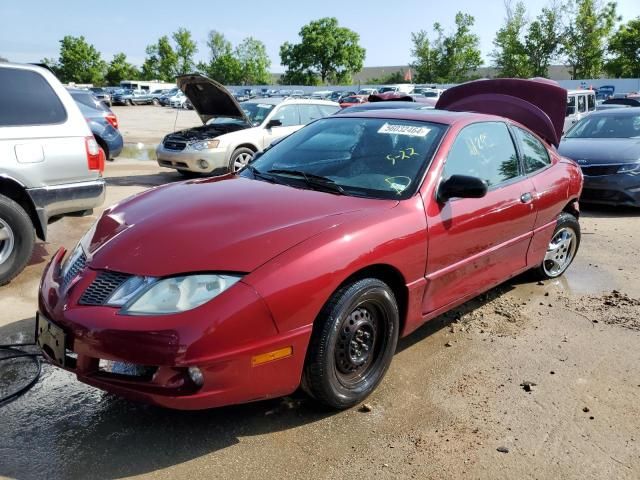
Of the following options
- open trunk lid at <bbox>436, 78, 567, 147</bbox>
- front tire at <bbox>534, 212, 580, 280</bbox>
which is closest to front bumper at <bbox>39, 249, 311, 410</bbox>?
front tire at <bbox>534, 212, 580, 280</bbox>

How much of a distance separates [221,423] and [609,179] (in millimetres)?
7193

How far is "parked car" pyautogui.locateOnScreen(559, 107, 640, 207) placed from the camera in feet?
26.0

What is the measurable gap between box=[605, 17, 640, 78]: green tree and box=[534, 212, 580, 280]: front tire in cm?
4940

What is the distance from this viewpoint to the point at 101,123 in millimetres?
10898

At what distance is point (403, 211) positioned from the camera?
3131mm

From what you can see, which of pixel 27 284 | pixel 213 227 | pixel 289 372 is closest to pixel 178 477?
pixel 289 372

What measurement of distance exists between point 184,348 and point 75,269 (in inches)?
34.8

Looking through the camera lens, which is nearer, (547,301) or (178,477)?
(178,477)

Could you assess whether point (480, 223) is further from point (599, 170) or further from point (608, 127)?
point (608, 127)

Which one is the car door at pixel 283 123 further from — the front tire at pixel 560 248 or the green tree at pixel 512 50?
the green tree at pixel 512 50

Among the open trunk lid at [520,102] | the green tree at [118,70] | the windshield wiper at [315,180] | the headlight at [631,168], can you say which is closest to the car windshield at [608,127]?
the headlight at [631,168]

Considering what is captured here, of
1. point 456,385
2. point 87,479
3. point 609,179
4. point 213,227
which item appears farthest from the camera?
point 609,179

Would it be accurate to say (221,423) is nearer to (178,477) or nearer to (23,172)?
(178,477)

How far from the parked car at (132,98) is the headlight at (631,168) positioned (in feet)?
167
